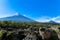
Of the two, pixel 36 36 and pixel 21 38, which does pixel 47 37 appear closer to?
pixel 36 36

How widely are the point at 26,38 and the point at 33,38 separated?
3.55ft

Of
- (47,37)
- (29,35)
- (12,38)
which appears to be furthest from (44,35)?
(12,38)

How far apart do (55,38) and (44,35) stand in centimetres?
221

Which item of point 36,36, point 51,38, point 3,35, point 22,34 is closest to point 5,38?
point 3,35

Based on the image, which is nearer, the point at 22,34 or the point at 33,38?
the point at 33,38

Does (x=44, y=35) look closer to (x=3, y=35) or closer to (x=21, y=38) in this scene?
(x=21, y=38)

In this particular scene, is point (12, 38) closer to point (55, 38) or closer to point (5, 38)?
point (5, 38)

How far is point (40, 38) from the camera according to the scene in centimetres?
2916

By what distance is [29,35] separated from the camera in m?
28.6

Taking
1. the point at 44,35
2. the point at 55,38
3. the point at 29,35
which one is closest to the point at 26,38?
the point at 29,35

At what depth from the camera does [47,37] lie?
29609 millimetres

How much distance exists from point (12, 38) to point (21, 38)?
1.32m

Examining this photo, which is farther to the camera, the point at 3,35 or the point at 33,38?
the point at 3,35

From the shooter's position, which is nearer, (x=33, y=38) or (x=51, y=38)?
(x=33, y=38)
